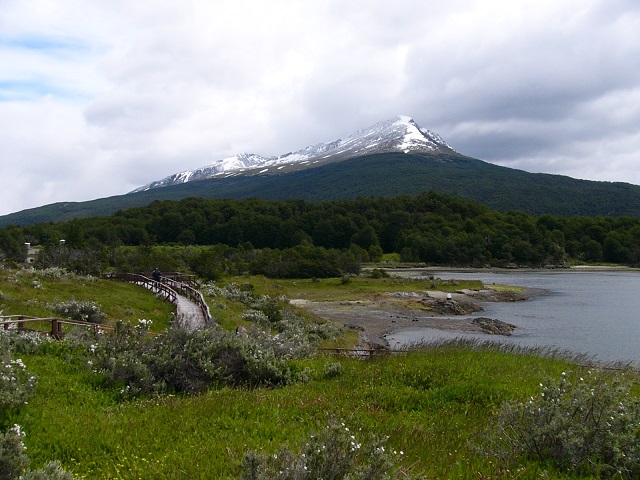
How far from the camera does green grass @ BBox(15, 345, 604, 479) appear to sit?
5.68 m

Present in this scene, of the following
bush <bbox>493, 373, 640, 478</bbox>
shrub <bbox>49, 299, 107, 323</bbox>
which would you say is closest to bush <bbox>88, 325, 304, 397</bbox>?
bush <bbox>493, 373, 640, 478</bbox>

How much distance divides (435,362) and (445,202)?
166 meters

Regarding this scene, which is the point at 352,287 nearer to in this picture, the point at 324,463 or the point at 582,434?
the point at 582,434

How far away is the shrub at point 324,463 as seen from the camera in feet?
13.9

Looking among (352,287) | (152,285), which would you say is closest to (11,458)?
(152,285)

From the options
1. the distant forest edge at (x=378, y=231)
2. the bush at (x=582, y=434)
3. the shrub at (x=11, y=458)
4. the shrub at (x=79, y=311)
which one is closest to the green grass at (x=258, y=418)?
the bush at (x=582, y=434)

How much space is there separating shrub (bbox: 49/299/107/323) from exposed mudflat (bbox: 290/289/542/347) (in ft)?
50.4

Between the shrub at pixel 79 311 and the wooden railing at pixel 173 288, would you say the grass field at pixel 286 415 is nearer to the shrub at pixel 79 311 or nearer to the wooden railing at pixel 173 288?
the shrub at pixel 79 311

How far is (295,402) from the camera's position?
7980 mm

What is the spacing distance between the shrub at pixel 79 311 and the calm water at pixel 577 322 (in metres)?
15.4

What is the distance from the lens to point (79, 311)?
867 inches

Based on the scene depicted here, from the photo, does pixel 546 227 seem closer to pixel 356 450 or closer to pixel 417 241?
pixel 417 241

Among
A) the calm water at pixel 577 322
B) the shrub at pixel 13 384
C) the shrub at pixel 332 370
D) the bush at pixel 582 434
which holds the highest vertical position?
the shrub at pixel 13 384

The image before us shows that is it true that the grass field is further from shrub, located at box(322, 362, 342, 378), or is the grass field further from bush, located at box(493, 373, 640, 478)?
bush, located at box(493, 373, 640, 478)
